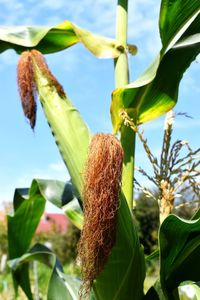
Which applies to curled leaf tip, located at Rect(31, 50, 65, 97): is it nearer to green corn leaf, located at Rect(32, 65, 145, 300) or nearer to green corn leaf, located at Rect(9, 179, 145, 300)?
green corn leaf, located at Rect(32, 65, 145, 300)

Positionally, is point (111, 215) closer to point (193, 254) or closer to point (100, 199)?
point (100, 199)

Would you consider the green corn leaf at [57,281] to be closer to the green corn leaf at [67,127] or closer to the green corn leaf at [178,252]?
the green corn leaf at [178,252]

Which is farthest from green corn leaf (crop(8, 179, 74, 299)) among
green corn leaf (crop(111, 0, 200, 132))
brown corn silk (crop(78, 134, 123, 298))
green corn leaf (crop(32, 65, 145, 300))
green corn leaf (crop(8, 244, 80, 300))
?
brown corn silk (crop(78, 134, 123, 298))

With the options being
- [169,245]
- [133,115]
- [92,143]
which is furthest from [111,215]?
[133,115]

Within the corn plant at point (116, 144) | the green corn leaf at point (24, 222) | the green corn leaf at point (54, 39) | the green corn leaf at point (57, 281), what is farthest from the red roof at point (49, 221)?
the corn plant at point (116, 144)

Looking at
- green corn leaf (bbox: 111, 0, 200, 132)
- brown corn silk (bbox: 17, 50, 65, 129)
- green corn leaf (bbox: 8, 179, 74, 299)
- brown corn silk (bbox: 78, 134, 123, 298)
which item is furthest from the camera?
green corn leaf (bbox: 8, 179, 74, 299)

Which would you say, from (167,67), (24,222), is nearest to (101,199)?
(167,67)
